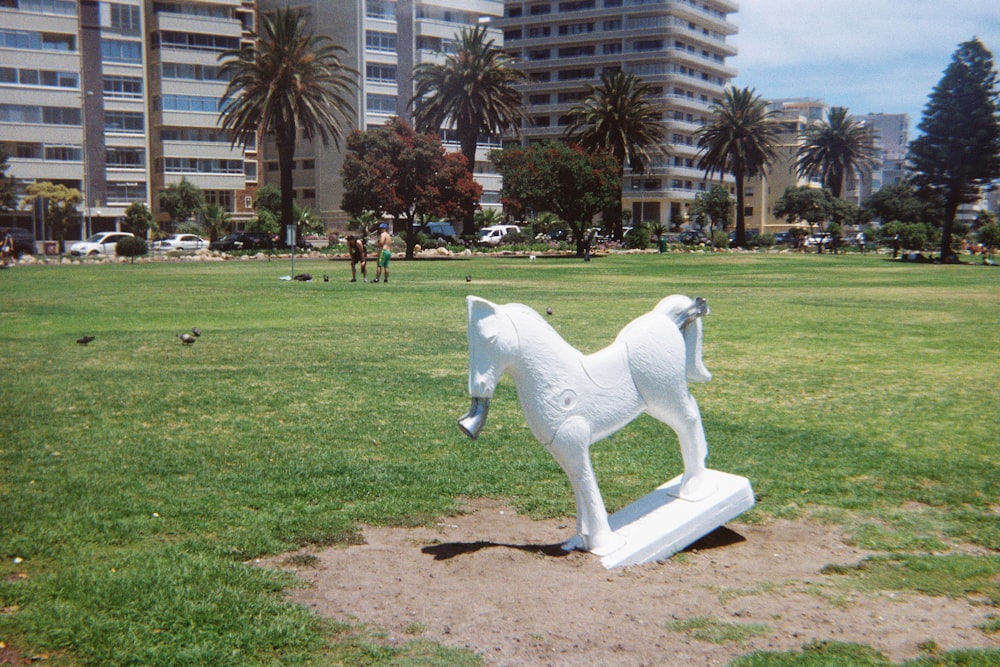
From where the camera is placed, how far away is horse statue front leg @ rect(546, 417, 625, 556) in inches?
221

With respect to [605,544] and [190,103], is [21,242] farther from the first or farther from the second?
[605,544]

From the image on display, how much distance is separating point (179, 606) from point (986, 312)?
22.4m

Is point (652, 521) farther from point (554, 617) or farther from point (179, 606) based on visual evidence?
point (179, 606)

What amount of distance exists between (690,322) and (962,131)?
194 ft

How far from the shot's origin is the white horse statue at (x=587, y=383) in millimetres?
5434

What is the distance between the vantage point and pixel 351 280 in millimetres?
32562

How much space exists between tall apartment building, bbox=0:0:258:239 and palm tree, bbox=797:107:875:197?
210ft

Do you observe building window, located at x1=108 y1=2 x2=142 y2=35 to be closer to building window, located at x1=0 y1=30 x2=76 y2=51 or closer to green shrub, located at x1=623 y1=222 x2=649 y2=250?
building window, located at x1=0 y1=30 x2=76 y2=51

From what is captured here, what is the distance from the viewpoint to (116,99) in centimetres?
7781

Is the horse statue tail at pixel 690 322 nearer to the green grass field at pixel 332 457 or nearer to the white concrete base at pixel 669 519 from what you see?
the white concrete base at pixel 669 519

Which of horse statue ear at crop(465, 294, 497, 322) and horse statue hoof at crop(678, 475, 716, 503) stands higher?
horse statue ear at crop(465, 294, 497, 322)

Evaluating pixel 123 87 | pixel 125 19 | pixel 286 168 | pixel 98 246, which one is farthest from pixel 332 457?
pixel 125 19

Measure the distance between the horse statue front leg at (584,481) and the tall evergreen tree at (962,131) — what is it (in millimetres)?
57038

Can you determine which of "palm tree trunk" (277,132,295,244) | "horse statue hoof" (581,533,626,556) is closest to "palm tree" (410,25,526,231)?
"palm tree trunk" (277,132,295,244)
